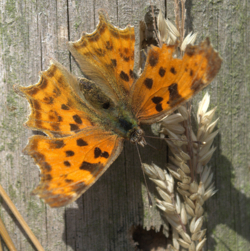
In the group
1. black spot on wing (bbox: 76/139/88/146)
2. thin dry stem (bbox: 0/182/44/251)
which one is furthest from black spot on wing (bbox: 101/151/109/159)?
thin dry stem (bbox: 0/182/44/251)

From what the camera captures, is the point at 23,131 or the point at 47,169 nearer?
the point at 47,169

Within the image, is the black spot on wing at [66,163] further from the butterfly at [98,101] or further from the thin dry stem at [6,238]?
the thin dry stem at [6,238]

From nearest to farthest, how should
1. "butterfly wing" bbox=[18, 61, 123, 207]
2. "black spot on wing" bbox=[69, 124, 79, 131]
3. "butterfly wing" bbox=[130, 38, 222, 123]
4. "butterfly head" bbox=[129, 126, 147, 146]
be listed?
"butterfly wing" bbox=[130, 38, 222, 123], "butterfly wing" bbox=[18, 61, 123, 207], "butterfly head" bbox=[129, 126, 147, 146], "black spot on wing" bbox=[69, 124, 79, 131]

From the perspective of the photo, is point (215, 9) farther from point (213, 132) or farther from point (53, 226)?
point (53, 226)

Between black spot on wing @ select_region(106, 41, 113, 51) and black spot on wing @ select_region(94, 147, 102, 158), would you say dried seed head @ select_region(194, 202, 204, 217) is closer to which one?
black spot on wing @ select_region(94, 147, 102, 158)

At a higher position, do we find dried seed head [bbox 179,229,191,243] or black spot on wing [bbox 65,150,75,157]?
black spot on wing [bbox 65,150,75,157]

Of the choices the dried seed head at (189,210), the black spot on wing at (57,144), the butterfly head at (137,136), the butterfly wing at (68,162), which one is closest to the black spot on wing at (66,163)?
the butterfly wing at (68,162)

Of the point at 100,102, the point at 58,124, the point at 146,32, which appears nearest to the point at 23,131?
the point at 58,124
